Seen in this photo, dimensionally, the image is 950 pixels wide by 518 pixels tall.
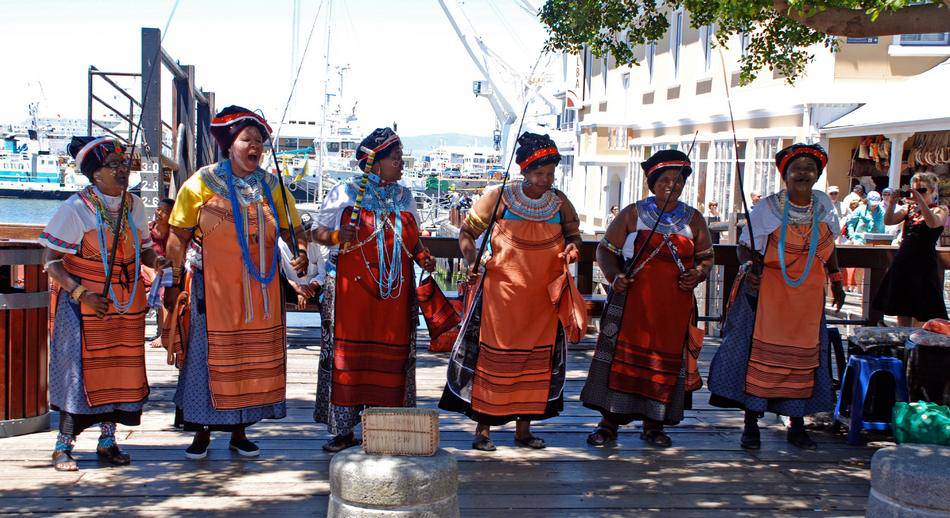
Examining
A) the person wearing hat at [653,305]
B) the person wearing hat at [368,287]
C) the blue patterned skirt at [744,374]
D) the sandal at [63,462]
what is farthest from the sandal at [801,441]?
the sandal at [63,462]

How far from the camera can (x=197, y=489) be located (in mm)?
4613

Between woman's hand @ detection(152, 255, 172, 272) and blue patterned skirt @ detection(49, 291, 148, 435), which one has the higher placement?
woman's hand @ detection(152, 255, 172, 272)

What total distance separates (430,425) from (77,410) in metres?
2.11

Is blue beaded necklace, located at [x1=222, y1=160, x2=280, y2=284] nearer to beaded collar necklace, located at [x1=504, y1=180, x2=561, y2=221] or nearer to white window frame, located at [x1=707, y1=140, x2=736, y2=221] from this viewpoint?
beaded collar necklace, located at [x1=504, y1=180, x2=561, y2=221]

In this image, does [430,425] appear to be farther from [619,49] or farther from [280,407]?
[619,49]

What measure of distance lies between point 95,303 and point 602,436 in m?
2.66

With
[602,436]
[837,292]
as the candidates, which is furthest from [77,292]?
[837,292]

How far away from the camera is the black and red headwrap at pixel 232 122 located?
4859 mm

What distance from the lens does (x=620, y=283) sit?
17.5ft

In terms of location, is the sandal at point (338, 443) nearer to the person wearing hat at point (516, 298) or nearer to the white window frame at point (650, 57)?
the person wearing hat at point (516, 298)

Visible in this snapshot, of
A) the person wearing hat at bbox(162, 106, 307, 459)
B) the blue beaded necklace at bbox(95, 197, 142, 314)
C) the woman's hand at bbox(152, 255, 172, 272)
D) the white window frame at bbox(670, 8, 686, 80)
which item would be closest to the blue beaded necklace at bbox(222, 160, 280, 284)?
the person wearing hat at bbox(162, 106, 307, 459)

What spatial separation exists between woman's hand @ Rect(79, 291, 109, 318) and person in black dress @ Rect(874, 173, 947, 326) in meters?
5.89

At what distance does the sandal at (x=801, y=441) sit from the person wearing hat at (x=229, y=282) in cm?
278

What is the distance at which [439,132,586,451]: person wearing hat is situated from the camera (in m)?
5.26
